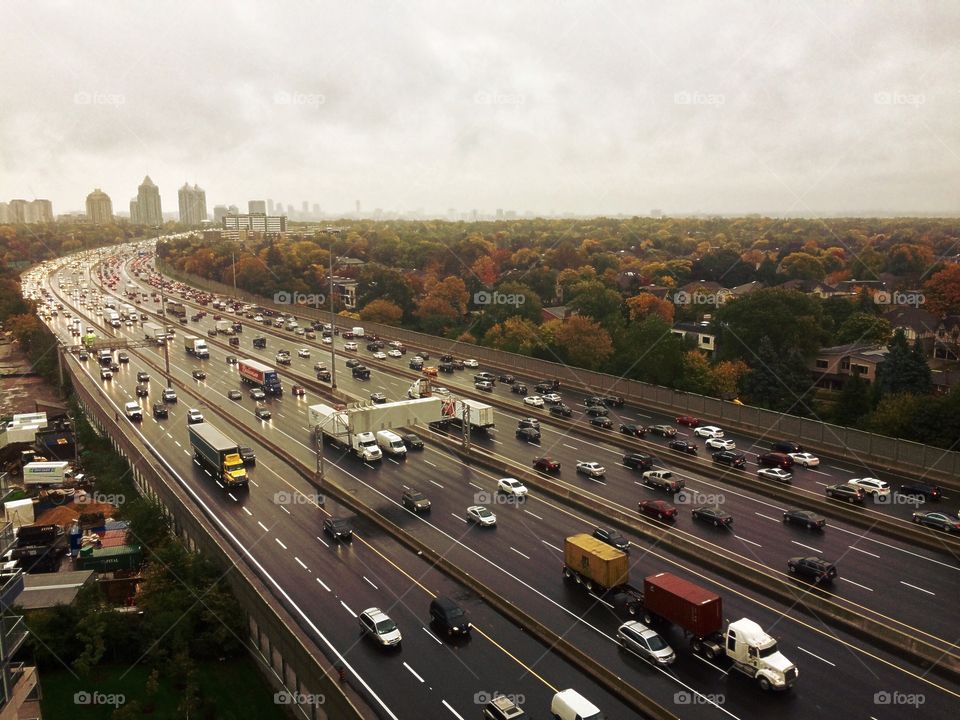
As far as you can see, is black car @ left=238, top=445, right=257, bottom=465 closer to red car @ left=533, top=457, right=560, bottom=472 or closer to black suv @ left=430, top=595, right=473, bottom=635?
red car @ left=533, top=457, right=560, bottom=472

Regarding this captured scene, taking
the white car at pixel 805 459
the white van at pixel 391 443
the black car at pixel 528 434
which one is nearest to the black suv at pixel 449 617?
the white van at pixel 391 443

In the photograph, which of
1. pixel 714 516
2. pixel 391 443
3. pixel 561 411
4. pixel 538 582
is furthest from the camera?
pixel 561 411

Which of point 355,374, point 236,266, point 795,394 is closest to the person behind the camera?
point 795,394

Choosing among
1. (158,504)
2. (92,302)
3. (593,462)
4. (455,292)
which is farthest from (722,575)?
(92,302)

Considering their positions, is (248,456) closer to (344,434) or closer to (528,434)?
(344,434)

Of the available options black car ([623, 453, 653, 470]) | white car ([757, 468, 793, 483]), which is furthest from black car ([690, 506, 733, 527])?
black car ([623, 453, 653, 470])

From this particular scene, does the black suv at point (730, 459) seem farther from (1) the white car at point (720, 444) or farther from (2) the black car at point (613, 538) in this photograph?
(2) the black car at point (613, 538)

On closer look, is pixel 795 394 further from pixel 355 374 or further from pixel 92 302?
pixel 92 302

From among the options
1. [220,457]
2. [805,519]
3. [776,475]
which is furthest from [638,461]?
[220,457]
